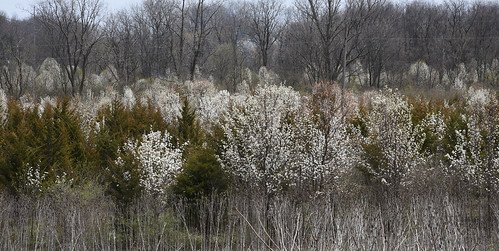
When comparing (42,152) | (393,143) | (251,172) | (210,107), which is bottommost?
(251,172)

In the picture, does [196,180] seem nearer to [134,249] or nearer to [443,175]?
[134,249]

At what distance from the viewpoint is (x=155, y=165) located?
1445 centimetres

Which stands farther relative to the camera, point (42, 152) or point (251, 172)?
point (42, 152)

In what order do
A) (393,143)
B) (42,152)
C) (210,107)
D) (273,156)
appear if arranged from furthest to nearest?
(210,107), (42,152), (393,143), (273,156)

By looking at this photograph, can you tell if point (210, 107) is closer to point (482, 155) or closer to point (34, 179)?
point (34, 179)

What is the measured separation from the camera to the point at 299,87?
120 feet

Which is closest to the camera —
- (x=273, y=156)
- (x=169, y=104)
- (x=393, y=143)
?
(x=273, y=156)

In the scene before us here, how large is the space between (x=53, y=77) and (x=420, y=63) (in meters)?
23.5

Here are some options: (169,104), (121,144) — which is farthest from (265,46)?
(121,144)

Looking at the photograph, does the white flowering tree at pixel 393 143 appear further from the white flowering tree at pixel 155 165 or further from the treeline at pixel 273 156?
the white flowering tree at pixel 155 165

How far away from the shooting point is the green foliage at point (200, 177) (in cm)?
1390

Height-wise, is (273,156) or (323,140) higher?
(323,140)

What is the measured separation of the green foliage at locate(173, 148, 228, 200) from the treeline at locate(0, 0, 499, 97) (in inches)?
754

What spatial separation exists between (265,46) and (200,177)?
112 feet
